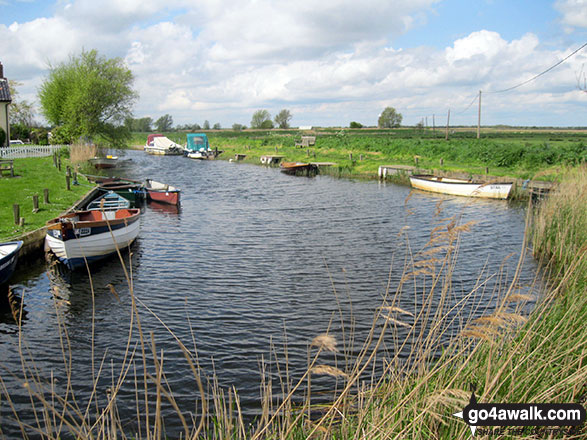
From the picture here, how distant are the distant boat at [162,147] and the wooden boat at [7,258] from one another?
64.6 meters

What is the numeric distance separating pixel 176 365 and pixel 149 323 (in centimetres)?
194

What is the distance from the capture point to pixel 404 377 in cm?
622

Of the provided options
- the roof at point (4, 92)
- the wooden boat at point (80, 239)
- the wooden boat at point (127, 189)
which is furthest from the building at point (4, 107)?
the wooden boat at point (80, 239)

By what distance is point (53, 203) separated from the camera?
19328mm

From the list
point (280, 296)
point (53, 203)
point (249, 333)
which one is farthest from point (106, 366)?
point (53, 203)

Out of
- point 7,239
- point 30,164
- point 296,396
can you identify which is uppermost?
point 30,164

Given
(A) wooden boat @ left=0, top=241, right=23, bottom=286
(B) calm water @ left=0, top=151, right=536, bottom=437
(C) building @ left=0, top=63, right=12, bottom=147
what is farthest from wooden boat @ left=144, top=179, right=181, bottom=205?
(C) building @ left=0, top=63, right=12, bottom=147

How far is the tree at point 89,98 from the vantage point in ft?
168

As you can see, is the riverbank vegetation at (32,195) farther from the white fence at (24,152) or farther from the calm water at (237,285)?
the white fence at (24,152)

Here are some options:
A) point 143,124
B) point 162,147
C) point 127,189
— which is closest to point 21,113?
point 162,147

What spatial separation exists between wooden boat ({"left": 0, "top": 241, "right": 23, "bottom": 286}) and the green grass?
1743 millimetres

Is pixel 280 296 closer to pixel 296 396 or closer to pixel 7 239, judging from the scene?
pixel 296 396

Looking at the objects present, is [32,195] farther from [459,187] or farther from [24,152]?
[459,187]

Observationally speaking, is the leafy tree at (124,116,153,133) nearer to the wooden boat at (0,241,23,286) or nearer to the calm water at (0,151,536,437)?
the calm water at (0,151,536,437)
